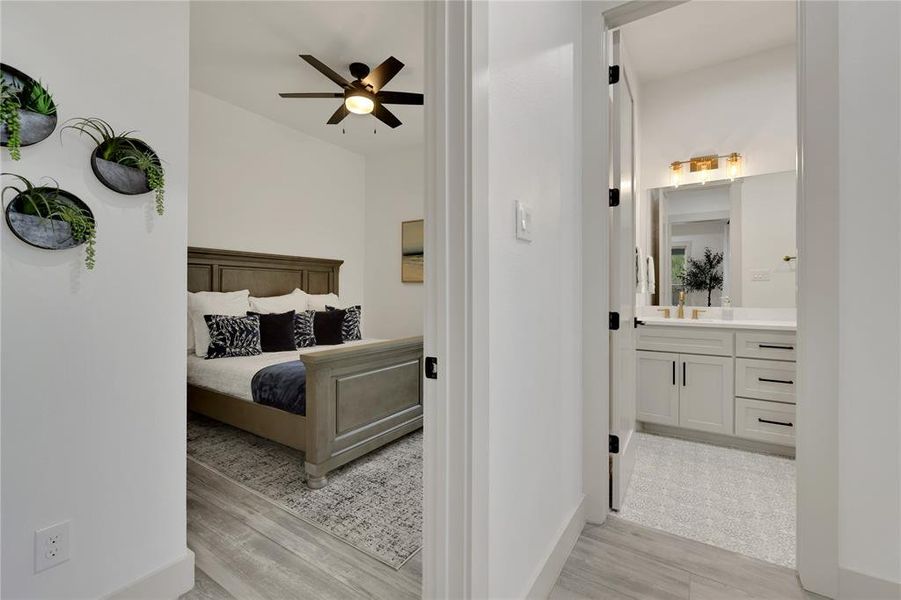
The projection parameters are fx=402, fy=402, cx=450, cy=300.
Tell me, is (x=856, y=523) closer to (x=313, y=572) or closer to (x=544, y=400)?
(x=544, y=400)

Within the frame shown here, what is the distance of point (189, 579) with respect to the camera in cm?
148

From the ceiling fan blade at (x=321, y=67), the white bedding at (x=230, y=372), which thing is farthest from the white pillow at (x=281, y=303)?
the ceiling fan blade at (x=321, y=67)

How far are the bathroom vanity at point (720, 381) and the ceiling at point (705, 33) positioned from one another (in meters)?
2.14

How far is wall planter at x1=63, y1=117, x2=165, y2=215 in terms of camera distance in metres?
1.27

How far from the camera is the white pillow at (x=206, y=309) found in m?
3.24

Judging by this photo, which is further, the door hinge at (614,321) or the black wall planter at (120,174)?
the door hinge at (614,321)

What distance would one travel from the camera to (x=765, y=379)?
272 centimetres

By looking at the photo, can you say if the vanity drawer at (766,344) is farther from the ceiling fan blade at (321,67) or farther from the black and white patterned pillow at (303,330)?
the black and white patterned pillow at (303,330)

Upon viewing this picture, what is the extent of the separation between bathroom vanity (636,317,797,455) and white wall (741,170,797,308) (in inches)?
16.7

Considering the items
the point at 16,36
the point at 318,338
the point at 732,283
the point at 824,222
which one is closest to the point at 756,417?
the point at 732,283

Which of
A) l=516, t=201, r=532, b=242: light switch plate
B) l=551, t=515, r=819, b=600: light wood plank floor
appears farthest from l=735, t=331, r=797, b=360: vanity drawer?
l=516, t=201, r=532, b=242: light switch plate

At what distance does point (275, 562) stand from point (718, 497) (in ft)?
7.27

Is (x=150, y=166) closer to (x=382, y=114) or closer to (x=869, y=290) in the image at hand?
(x=382, y=114)

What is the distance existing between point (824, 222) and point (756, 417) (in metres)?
1.82
